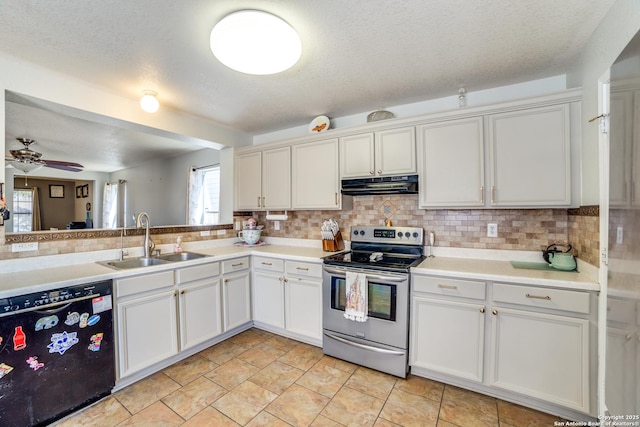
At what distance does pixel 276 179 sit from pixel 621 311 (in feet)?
9.52

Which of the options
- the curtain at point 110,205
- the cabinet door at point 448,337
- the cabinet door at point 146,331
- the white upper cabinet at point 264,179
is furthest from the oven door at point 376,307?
the curtain at point 110,205

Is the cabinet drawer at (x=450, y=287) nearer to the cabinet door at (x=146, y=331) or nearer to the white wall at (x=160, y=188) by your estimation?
the cabinet door at (x=146, y=331)

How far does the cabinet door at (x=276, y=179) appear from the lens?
3158 millimetres

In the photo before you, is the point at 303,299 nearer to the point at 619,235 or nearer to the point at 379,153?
the point at 379,153

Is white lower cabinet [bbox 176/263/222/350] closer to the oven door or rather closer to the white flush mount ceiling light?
the oven door

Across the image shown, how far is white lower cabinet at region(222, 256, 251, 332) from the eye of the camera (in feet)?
8.93

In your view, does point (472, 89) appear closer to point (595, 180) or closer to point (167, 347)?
point (595, 180)

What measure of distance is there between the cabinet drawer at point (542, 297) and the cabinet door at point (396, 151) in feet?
3.78

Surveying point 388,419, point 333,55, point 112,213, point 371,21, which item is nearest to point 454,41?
point 371,21

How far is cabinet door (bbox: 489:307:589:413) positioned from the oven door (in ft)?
2.00

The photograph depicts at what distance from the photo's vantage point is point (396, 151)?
2.50 metres

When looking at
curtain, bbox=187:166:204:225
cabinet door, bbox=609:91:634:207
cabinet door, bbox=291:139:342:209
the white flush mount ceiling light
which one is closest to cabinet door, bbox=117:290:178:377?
cabinet door, bbox=291:139:342:209

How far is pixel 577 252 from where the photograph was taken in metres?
1.98

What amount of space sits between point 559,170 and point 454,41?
1178mm
